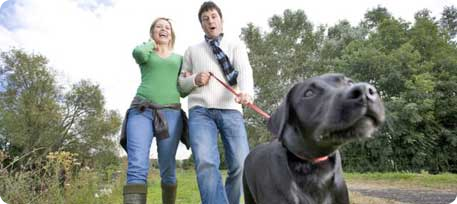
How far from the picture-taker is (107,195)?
7398mm

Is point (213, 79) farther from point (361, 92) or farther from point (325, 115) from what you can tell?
point (361, 92)

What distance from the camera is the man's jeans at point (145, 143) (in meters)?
4.02

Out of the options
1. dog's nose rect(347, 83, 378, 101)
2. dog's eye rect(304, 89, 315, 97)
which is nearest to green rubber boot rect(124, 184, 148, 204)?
dog's eye rect(304, 89, 315, 97)

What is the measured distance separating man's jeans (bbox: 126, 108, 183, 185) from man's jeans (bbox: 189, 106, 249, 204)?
0.80 feet

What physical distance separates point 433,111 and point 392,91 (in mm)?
2053

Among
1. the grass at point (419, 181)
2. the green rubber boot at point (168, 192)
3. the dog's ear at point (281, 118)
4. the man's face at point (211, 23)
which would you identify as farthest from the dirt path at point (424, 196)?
the dog's ear at point (281, 118)

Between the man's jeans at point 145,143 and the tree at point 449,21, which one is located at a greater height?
the tree at point 449,21

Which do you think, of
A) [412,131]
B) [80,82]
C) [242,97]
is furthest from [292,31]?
[242,97]

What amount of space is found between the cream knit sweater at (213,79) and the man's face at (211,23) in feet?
0.33

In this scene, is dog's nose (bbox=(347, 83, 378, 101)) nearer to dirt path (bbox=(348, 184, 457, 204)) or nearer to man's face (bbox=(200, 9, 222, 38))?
man's face (bbox=(200, 9, 222, 38))

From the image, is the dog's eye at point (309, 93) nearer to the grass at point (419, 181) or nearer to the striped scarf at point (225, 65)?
the striped scarf at point (225, 65)

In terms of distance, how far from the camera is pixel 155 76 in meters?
4.30

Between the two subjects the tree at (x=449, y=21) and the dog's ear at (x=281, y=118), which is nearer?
the dog's ear at (x=281, y=118)

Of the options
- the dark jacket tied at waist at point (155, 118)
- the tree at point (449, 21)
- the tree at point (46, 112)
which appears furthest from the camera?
the tree at point (449, 21)
